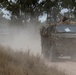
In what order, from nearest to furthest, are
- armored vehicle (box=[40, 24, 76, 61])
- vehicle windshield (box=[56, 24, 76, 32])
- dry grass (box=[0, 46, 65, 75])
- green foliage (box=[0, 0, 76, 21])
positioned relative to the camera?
1. dry grass (box=[0, 46, 65, 75])
2. armored vehicle (box=[40, 24, 76, 61])
3. vehicle windshield (box=[56, 24, 76, 32])
4. green foliage (box=[0, 0, 76, 21])

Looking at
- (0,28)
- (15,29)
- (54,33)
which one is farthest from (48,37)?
(0,28)

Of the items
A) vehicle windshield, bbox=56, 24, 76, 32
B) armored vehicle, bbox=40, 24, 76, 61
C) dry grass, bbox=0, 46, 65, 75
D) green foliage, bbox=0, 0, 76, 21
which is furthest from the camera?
green foliage, bbox=0, 0, 76, 21

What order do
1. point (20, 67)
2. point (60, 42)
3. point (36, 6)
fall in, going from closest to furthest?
1. point (20, 67)
2. point (60, 42)
3. point (36, 6)

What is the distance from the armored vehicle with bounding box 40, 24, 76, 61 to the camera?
1801 centimetres

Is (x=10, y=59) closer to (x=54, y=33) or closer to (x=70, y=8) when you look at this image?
(x=54, y=33)

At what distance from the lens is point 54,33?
18.4 metres

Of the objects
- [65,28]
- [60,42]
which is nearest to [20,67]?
[60,42]

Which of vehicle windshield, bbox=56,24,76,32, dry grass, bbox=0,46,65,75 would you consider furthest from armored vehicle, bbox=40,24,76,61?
dry grass, bbox=0,46,65,75

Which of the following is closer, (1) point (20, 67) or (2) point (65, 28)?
(1) point (20, 67)

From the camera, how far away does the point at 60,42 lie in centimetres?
1795

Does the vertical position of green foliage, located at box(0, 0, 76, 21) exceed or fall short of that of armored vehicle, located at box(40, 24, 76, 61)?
it exceeds it

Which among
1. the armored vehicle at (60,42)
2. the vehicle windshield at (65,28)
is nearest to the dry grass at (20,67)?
the armored vehicle at (60,42)

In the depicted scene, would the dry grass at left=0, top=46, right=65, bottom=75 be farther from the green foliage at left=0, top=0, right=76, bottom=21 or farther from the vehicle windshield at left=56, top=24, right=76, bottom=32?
the green foliage at left=0, top=0, right=76, bottom=21

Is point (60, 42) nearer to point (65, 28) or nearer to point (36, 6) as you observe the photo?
point (65, 28)
